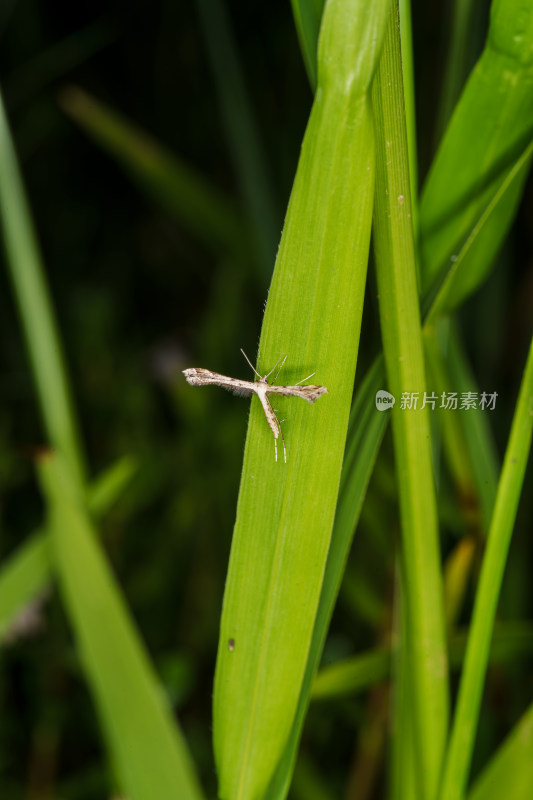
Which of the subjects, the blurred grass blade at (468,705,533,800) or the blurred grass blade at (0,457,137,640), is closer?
the blurred grass blade at (468,705,533,800)

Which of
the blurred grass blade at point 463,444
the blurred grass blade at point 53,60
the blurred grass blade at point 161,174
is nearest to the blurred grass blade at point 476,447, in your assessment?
the blurred grass blade at point 463,444

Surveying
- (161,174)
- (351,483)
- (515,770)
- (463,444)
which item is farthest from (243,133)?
(515,770)

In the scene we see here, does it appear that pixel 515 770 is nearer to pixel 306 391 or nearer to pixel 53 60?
pixel 306 391

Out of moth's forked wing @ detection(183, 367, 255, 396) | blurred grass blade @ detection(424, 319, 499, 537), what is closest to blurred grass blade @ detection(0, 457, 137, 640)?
moth's forked wing @ detection(183, 367, 255, 396)

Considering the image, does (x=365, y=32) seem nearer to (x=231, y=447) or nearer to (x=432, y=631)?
(x=432, y=631)

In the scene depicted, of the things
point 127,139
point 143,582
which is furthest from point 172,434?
point 127,139

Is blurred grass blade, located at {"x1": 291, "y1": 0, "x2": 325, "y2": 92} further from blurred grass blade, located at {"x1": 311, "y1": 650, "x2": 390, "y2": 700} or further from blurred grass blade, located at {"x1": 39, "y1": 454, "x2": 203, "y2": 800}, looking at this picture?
blurred grass blade, located at {"x1": 311, "y1": 650, "x2": 390, "y2": 700}
